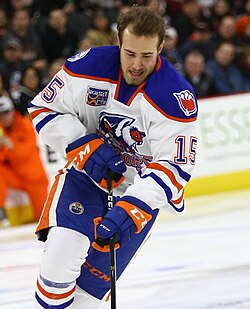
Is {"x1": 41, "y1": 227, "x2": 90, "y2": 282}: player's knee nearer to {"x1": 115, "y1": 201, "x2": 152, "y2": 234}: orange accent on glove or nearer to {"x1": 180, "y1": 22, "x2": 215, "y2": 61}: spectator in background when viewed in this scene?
{"x1": 115, "y1": 201, "x2": 152, "y2": 234}: orange accent on glove

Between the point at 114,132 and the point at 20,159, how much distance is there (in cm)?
316

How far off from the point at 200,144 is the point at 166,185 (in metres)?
4.10

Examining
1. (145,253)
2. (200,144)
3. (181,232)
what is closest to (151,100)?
(145,253)

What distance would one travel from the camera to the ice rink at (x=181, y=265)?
14.4 ft

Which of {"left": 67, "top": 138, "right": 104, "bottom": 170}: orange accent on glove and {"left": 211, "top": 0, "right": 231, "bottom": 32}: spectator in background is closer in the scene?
{"left": 67, "top": 138, "right": 104, "bottom": 170}: orange accent on glove

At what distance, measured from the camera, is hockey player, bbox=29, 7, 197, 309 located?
3258mm

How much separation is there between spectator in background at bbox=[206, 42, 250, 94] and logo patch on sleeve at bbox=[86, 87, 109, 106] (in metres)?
5.02

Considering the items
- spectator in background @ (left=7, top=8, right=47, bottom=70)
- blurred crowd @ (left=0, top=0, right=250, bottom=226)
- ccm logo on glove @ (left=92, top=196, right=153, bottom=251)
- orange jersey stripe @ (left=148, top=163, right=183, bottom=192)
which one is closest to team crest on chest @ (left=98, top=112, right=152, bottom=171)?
orange jersey stripe @ (left=148, top=163, right=183, bottom=192)

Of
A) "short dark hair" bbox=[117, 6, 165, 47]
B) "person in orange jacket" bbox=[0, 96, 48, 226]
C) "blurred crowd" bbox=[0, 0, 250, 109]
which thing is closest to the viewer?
"short dark hair" bbox=[117, 6, 165, 47]

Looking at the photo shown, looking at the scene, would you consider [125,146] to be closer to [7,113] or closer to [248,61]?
[7,113]

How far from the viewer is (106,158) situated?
336 centimetres

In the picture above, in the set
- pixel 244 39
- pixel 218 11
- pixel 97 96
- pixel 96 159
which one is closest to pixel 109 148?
pixel 96 159

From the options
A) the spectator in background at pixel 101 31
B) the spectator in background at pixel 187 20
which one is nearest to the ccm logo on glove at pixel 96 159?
the spectator in background at pixel 101 31

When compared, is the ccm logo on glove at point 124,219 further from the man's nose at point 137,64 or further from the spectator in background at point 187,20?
the spectator in background at point 187,20
